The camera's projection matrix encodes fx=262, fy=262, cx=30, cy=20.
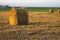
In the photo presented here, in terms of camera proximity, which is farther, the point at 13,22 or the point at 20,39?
the point at 13,22

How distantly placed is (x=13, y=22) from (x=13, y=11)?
29.4 inches

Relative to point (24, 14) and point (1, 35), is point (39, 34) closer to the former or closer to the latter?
point (1, 35)

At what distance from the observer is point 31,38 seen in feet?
36.5

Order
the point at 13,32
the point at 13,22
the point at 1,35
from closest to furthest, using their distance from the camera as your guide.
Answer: the point at 1,35
the point at 13,32
the point at 13,22

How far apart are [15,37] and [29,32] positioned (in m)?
1.53

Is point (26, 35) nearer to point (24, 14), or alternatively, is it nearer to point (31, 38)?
point (31, 38)

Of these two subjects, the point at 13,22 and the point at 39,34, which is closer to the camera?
the point at 39,34

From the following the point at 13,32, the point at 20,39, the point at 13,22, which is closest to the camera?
the point at 20,39

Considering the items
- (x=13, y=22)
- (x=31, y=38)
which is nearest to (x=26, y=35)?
(x=31, y=38)

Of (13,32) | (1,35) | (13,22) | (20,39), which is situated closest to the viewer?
(20,39)

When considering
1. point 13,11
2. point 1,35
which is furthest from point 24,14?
point 1,35

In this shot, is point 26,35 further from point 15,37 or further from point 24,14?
point 24,14

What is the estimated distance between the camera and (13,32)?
12328 millimetres

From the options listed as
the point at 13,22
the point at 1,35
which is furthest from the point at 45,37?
the point at 13,22
